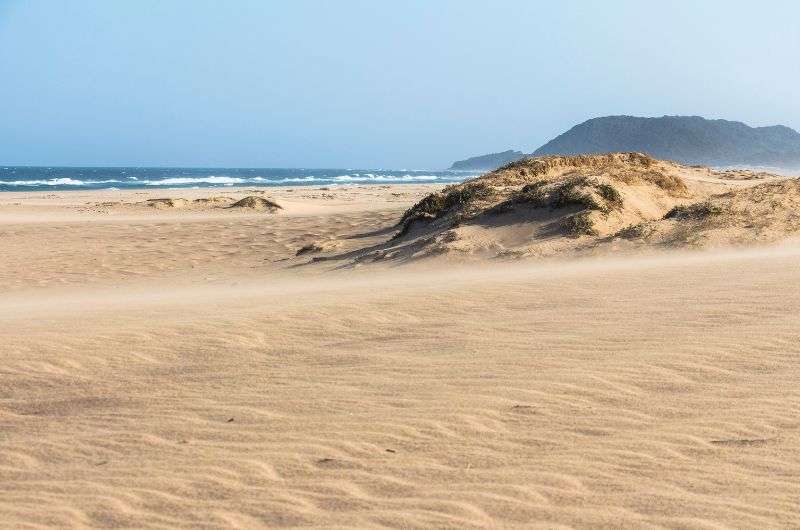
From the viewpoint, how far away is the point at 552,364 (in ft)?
18.8

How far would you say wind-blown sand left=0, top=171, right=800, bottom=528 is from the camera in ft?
12.0

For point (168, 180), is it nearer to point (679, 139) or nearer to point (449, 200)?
point (449, 200)

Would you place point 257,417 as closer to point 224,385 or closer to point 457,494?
point 224,385

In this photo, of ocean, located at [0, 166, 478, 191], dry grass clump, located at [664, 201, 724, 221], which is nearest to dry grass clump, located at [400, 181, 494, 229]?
dry grass clump, located at [664, 201, 724, 221]

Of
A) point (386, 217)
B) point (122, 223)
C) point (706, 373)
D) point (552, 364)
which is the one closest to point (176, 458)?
point (552, 364)

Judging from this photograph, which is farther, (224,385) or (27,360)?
(27,360)

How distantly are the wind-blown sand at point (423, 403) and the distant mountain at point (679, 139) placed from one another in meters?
143

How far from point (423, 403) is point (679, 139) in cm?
16637

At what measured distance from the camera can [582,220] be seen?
11703 mm

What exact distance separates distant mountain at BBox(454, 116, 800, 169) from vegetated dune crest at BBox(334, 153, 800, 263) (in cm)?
13708

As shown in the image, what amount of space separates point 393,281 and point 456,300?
2.13 metres

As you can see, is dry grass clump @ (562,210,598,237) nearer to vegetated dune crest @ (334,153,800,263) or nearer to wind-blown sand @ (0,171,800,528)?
vegetated dune crest @ (334,153,800,263)

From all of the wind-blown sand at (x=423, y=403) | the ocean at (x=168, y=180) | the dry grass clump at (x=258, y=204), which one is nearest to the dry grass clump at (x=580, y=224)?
the wind-blown sand at (x=423, y=403)

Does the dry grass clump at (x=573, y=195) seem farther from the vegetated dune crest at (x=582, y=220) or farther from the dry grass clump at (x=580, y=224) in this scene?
the dry grass clump at (x=580, y=224)
